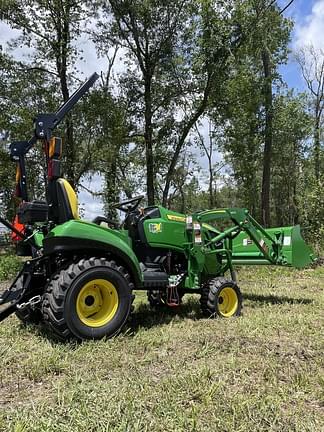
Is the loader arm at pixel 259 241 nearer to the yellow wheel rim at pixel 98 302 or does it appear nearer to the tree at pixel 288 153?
the yellow wheel rim at pixel 98 302

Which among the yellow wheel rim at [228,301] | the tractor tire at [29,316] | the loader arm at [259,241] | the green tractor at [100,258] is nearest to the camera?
the green tractor at [100,258]

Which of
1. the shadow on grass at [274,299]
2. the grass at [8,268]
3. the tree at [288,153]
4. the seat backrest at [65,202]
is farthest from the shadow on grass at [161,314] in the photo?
the tree at [288,153]

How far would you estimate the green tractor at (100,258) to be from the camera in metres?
4.29

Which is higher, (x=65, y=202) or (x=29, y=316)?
(x=65, y=202)

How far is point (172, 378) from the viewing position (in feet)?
10.5

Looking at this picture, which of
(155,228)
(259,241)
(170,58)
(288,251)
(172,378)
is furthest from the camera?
(170,58)

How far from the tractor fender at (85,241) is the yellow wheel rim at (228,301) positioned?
1.58m

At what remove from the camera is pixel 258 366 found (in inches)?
135

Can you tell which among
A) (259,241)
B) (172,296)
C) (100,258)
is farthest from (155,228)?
(259,241)

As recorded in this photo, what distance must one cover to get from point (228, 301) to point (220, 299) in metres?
0.15

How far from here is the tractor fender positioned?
4344 millimetres

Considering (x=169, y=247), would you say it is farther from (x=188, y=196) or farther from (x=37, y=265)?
(x=188, y=196)

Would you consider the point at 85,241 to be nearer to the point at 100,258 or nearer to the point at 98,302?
the point at 100,258

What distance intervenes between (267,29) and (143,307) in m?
10.2
